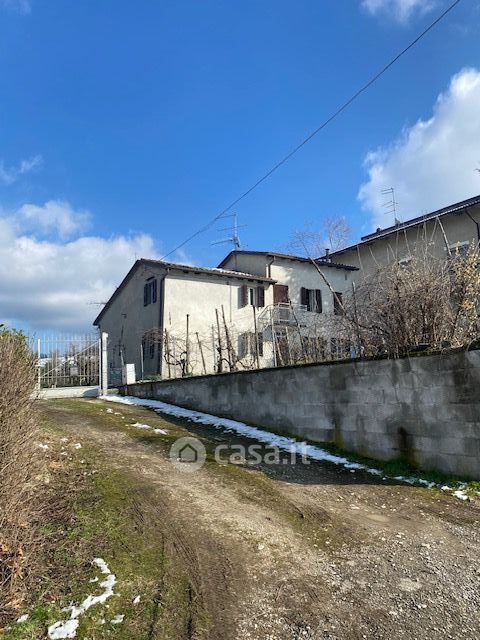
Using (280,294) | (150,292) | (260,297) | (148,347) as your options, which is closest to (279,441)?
(148,347)

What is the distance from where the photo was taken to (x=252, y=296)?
Result: 2391cm

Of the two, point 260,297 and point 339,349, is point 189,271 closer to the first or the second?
point 260,297

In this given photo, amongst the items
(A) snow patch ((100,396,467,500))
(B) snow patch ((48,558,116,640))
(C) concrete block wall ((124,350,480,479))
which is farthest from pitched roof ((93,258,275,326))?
(B) snow patch ((48,558,116,640))

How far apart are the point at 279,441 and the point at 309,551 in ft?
13.6

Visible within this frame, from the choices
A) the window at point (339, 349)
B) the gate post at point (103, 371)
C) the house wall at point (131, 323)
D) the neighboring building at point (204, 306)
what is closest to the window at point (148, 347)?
the neighboring building at point (204, 306)

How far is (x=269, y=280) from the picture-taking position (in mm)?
24062

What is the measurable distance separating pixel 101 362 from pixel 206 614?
1331cm

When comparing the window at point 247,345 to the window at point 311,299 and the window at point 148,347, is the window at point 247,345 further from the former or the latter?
the window at point 311,299

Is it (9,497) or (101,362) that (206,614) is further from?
(101,362)

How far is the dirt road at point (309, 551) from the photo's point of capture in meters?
2.87

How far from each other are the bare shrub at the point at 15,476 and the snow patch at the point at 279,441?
4443 millimetres

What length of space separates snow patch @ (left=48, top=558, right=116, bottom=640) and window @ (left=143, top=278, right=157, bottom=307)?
18.8 m

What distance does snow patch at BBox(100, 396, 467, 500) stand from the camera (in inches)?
237

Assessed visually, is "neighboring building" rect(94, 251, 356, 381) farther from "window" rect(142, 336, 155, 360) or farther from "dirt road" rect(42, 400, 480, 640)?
"dirt road" rect(42, 400, 480, 640)
